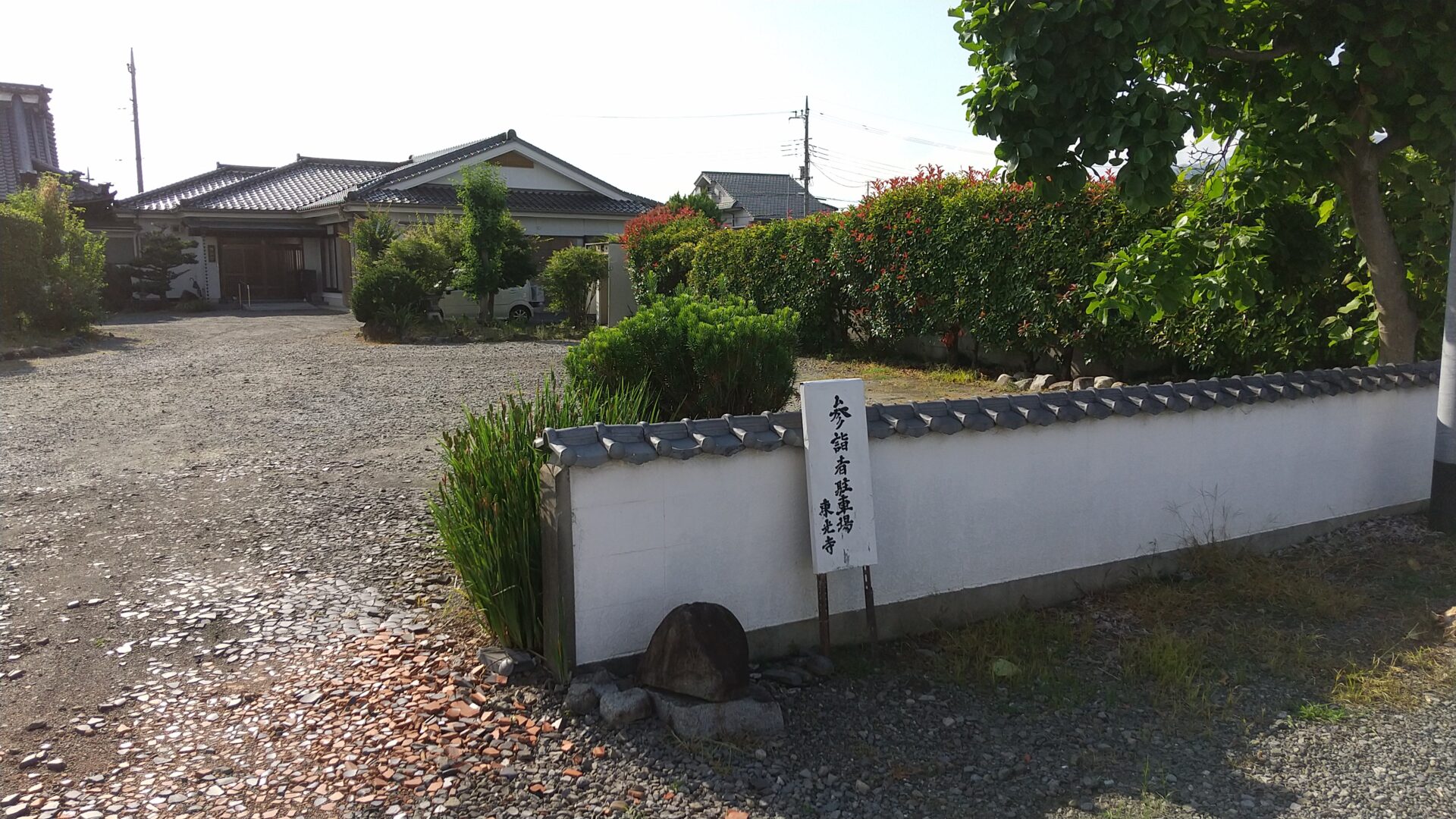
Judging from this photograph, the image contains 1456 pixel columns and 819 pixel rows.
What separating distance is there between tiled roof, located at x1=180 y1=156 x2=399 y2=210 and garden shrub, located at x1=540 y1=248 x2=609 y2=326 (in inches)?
409

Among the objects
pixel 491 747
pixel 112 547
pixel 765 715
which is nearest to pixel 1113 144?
pixel 765 715

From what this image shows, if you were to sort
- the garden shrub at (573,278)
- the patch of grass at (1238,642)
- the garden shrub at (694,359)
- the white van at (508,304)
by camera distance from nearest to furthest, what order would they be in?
1. the patch of grass at (1238,642)
2. the garden shrub at (694,359)
3. the garden shrub at (573,278)
4. the white van at (508,304)

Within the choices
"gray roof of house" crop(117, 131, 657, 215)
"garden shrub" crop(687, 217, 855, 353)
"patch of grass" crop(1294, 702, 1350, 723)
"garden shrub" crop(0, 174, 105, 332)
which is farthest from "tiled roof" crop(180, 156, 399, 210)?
"patch of grass" crop(1294, 702, 1350, 723)

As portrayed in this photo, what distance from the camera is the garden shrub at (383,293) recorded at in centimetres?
1673

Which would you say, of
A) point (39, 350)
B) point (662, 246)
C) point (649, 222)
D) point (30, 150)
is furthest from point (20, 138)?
point (662, 246)

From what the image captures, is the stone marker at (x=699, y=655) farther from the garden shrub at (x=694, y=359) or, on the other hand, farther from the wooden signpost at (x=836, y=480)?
the garden shrub at (x=694, y=359)

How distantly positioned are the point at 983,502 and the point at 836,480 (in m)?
0.94

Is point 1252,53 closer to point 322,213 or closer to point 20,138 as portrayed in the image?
point 322,213

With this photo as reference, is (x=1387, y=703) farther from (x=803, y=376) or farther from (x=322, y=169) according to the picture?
(x=322, y=169)

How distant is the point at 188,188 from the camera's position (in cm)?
2772

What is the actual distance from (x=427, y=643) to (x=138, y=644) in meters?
1.20

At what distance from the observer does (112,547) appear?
5.24 metres

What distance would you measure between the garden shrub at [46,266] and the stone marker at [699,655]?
15.7 meters

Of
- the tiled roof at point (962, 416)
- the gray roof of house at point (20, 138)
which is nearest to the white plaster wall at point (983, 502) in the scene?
the tiled roof at point (962, 416)
